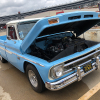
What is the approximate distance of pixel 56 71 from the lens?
2088mm

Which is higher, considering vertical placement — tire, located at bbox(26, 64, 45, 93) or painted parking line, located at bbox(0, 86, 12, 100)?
tire, located at bbox(26, 64, 45, 93)

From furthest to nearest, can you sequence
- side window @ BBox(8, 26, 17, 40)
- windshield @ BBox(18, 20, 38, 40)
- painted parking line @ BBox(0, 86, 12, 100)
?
side window @ BBox(8, 26, 17, 40) → windshield @ BBox(18, 20, 38, 40) → painted parking line @ BBox(0, 86, 12, 100)

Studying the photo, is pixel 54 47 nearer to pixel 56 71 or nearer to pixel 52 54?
pixel 52 54

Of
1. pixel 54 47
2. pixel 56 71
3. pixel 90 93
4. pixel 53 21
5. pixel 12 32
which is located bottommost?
pixel 90 93

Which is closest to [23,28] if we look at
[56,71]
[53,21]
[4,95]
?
[53,21]

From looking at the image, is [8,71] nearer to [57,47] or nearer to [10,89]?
[10,89]

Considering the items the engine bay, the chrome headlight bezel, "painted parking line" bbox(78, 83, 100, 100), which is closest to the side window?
the engine bay

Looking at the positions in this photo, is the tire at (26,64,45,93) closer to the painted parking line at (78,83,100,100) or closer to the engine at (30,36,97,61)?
the engine at (30,36,97,61)

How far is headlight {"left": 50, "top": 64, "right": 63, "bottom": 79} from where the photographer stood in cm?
206

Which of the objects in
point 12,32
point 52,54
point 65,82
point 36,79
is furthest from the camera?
point 12,32

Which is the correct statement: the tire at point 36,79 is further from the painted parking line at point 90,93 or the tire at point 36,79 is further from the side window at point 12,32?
the side window at point 12,32

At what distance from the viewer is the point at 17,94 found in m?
2.79

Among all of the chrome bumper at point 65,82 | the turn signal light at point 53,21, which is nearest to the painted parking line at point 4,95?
the chrome bumper at point 65,82

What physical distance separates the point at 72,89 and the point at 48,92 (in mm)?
658
